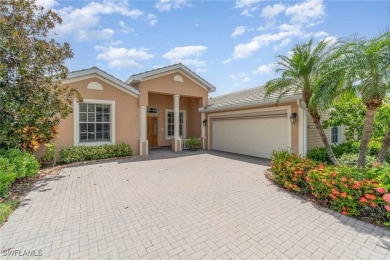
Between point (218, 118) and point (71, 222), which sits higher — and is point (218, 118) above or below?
above

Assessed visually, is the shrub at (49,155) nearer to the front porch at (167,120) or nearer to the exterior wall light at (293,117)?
the front porch at (167,120)

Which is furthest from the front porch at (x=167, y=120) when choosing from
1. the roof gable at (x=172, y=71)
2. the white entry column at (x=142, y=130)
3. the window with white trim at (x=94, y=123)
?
the window with white trim at (x=94, y=123)

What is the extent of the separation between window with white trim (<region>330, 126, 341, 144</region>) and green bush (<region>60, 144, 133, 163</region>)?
1290 centimetres

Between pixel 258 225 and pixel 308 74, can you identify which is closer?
pixel 258 225

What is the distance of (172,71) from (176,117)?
3.24m

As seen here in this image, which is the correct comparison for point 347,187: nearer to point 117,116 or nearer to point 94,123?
point 117,116

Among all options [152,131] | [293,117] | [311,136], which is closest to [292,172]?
[293,117]

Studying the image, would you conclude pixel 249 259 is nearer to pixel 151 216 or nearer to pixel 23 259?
pixel 151 216

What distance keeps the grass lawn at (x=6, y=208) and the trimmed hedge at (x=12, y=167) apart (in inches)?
20.8

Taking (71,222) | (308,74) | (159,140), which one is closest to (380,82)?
(308,74)

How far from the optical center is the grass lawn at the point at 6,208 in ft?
13.9

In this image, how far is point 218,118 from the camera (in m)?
14.4

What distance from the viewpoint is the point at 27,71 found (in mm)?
7152

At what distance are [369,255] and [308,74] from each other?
569cm
